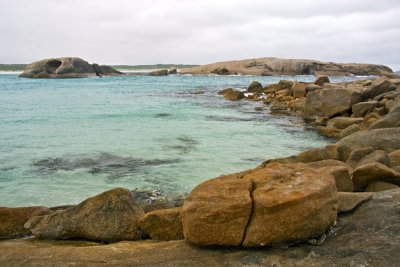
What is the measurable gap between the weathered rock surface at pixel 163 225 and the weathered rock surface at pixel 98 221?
202mm

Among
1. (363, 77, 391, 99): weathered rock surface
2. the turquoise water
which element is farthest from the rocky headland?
(363, 77, 391, 99): weathered rock surface

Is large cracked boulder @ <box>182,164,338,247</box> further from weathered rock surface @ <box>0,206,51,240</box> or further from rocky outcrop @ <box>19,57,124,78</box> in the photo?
rocky outcrop @ <box>19,57,124,78</box>

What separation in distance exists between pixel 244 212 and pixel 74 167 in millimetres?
8046

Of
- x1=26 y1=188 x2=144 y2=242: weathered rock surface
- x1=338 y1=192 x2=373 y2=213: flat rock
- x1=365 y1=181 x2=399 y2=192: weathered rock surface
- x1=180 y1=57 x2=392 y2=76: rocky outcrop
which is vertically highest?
x1=180 y1=57 x2=392 y2=76: rocky outcrop

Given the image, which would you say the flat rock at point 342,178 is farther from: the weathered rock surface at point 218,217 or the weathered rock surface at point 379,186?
the weathered rock surface at point 218,217

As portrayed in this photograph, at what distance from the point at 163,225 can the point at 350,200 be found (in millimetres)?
2498

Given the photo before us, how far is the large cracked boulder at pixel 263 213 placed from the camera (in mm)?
4422

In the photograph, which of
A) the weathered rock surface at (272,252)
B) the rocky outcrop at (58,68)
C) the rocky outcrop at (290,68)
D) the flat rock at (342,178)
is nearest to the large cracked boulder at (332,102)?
the flat rock at (342,178)

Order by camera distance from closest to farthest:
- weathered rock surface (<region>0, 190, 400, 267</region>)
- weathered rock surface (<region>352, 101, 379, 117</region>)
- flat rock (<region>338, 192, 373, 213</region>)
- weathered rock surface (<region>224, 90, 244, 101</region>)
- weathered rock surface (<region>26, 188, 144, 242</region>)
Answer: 1. weathered rock surface (<region>0, 190, 400, 267</region>)
2. flat rock (<region>338, 192, 373, 213</region>)
3. weathered rock surface (<region>26, 188, 144, 242</region>)
4. weathered rock surface (<region>352, 101, 379, 117</region>)
5. weathered rock surface (<region>224, 90, 244, 101</region>)

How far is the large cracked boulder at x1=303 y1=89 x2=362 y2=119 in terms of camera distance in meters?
21.0

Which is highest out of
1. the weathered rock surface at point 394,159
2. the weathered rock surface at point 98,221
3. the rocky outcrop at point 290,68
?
the rocky outcrop at point 290,68

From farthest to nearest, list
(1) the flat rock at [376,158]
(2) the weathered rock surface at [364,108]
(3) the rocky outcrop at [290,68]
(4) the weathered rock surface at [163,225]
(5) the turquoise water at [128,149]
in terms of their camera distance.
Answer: (3) the rocky outcrop at [290,68]
(2) the weathered rock surface at [364,108]
(5) the turquoise water at [128,149]
(1) the flat rock at [376,158]
(4) the weathered rock surface at [163,225]

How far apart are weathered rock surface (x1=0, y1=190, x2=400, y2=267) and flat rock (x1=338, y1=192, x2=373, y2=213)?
7 centimetres

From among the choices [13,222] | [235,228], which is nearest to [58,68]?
[13,222]
